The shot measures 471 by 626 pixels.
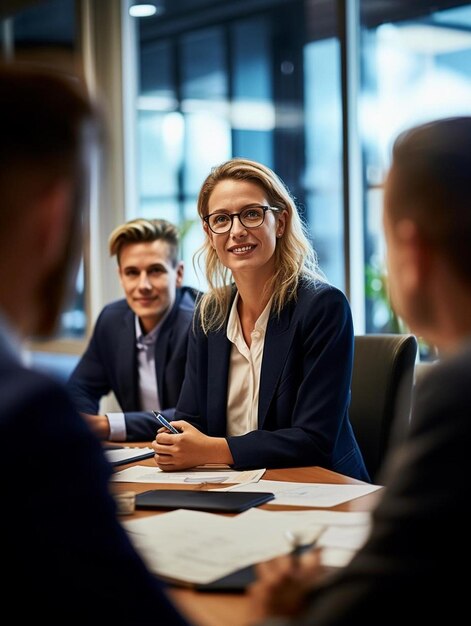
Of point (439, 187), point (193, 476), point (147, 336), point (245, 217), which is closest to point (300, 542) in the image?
point (439, 187)

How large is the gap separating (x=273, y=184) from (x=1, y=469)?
2.08 metres

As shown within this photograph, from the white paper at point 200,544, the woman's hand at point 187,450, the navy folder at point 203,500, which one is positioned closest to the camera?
the white paper at point 200,544

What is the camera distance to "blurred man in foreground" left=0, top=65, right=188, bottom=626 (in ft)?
2.76

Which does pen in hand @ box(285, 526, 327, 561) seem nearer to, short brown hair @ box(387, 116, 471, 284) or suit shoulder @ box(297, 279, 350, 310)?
short brown hair @ box(387, 116, 471, 284)

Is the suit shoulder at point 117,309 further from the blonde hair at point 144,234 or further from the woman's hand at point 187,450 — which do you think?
the woman's hand at point 187,450

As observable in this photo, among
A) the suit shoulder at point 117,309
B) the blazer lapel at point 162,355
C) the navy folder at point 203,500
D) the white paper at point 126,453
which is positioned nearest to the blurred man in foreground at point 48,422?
the navy folder at point 203,500

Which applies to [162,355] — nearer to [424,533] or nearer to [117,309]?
[117,309]

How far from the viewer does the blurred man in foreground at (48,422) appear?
841mm

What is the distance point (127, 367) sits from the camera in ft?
10.9

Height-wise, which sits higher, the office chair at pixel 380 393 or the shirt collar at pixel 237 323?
the shirt collar at pixel 237 323

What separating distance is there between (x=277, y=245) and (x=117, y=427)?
78cm

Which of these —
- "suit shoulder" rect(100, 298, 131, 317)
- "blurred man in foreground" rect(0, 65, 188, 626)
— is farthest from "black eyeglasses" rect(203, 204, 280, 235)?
"blurred man in foreground" rect(0, 65, 188, 626)

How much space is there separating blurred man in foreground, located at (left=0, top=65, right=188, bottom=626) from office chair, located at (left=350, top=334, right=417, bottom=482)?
1.84 metres

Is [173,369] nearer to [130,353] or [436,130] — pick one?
[130,353]
